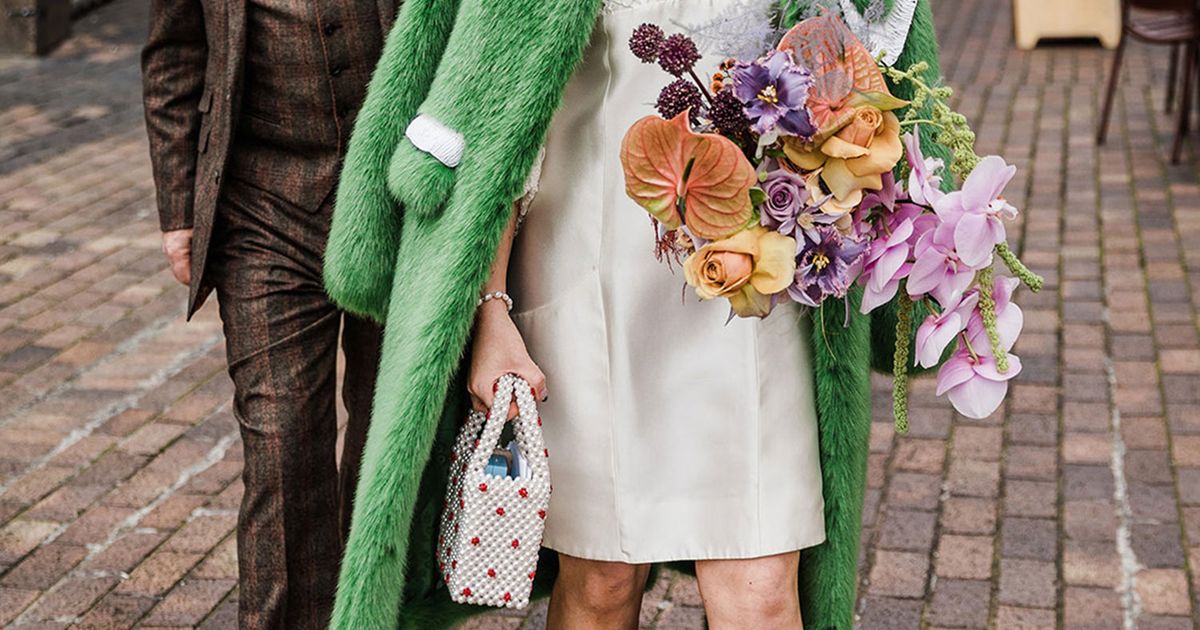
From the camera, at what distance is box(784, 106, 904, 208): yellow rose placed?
7.16ft

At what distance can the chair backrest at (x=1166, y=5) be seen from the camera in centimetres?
868

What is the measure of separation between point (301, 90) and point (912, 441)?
2.71m

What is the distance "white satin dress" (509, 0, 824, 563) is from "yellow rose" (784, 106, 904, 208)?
40 centimetres

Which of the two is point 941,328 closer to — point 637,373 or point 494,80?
point 637,373

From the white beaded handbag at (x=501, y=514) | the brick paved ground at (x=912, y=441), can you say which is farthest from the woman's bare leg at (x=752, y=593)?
the brick paved ground at (x=912, y=441)

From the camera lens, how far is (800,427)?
266 cm

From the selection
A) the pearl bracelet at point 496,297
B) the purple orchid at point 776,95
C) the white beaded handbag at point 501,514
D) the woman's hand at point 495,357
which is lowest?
the white beaded handbag at point 501,514

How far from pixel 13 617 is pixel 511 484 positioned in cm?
208

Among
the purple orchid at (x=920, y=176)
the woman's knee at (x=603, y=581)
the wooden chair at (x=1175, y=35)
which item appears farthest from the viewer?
the wooden chair at (x=1175, y=35)

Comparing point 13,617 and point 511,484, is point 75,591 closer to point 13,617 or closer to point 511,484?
point 13,617

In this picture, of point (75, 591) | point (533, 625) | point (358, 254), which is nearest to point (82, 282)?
point (75, 591)

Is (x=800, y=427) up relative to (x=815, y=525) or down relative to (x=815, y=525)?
up

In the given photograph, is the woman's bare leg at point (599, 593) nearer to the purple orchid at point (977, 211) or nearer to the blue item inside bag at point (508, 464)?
the blue item inside bag at point (508, 464)

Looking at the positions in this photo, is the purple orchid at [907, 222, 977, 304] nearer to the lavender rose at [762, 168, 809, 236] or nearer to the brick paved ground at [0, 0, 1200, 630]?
the lavender rose at [762, 168, 809, 236]
